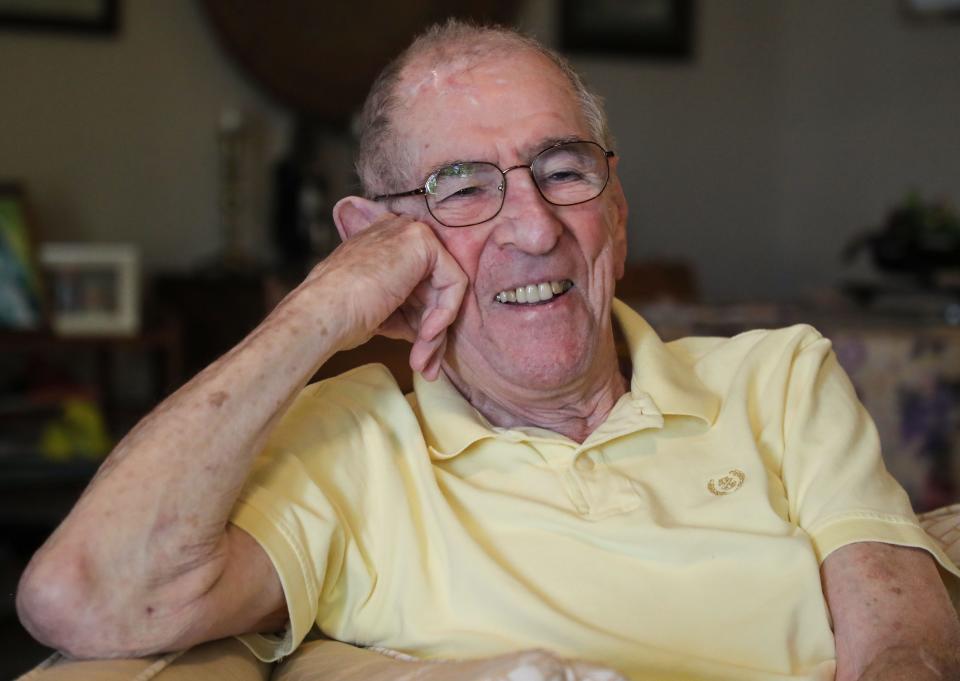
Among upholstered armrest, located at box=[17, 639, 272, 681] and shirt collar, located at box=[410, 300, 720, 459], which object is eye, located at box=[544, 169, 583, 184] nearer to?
shirt collar, located at box=[410, 300, 720, 459]

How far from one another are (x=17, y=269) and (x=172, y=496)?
10.1 feet

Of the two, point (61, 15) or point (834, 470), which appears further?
point (61, 15)

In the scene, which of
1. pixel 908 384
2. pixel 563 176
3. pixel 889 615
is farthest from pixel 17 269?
pixel 889 615

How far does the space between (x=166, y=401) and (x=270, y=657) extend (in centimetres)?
30

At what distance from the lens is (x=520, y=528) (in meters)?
1.28

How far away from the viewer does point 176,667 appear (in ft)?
3.59

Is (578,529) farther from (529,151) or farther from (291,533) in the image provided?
(529,151)

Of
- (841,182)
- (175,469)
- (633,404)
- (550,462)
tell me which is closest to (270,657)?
(175,469)

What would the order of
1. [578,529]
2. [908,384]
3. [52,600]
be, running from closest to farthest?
1. [52,600]
2. [578,529]
3. [908,384]

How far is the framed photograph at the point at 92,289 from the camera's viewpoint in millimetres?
3889

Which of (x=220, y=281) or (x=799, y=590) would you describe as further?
(x=220, y=281)

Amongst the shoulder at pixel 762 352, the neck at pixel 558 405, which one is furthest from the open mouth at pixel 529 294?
the shoulder at pixel 762 352

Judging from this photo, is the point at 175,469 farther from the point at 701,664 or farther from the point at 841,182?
the point at 841,182

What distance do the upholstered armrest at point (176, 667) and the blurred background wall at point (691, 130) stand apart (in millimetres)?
3396
